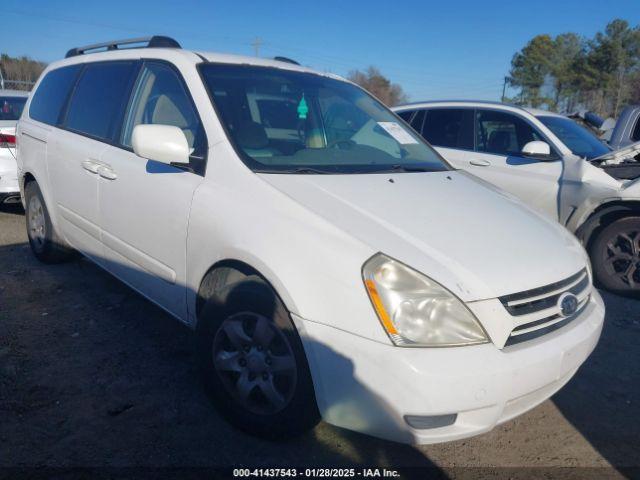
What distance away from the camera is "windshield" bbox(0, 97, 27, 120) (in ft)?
22.1

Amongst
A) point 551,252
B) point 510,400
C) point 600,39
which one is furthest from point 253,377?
point 600,39

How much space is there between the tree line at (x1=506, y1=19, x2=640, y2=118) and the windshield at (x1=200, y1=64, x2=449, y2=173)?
41.4 meters

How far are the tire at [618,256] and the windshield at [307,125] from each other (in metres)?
2.39

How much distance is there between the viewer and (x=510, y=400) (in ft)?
6.05

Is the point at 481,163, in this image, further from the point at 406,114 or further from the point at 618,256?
the point at 618,256

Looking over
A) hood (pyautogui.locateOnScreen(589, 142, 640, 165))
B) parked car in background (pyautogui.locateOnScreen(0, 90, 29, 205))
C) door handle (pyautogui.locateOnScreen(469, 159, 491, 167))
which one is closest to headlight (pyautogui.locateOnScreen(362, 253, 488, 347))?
door handle (pyautogui.locateOnScreen(469, 159, 491, 167))

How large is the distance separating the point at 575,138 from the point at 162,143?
475 centimetres

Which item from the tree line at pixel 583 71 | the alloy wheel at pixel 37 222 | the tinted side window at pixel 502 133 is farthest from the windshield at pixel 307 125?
the tree line at pixel 583 71

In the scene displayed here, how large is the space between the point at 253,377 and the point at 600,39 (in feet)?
166

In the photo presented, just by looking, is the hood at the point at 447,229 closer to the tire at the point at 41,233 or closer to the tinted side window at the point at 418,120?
the tire at the point at 41,233

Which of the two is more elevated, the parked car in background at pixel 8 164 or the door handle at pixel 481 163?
the door handle at pixel 481 163

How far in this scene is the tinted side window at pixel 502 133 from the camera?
5.27m

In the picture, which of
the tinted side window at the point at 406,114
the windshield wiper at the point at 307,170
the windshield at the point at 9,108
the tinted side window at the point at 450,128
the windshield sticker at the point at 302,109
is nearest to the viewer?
the windshield wiper at the point at 307,170

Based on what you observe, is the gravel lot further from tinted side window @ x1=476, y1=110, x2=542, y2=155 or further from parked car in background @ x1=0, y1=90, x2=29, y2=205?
parked car in background @ x1=0, y1=90, x2=29, y2=205
